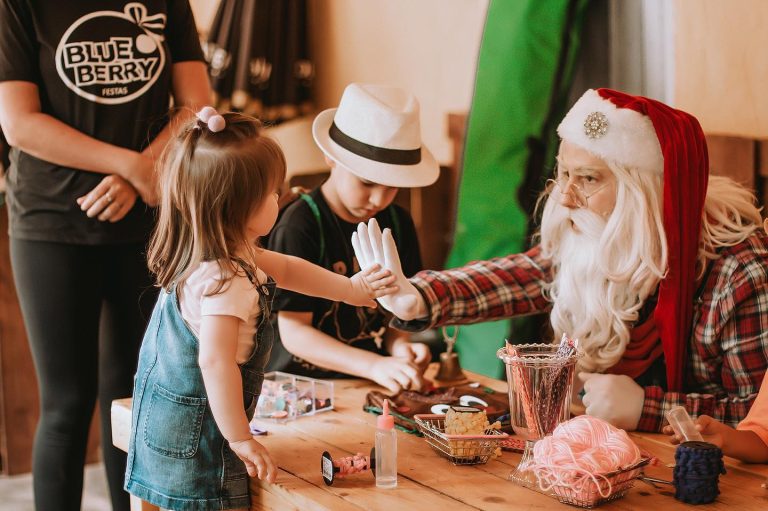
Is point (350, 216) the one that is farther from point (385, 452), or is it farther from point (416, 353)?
point (385, 452)

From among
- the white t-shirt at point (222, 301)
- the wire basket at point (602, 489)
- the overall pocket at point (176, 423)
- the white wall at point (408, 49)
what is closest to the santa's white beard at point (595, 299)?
the wire basket at point (602, 489)

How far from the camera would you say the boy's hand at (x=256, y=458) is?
1661mm

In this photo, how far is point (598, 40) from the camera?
2.76m

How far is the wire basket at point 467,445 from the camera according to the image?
1.71 meters

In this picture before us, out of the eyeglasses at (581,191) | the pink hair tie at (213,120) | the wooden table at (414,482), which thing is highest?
the pink hair tie at (213,120)

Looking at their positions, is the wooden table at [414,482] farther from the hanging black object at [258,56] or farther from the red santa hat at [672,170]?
the hanging black object at [258,56]

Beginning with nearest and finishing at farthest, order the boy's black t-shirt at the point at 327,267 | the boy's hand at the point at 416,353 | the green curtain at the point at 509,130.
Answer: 1. the boy's hand at the point at 416,353
2. the boy's black t-shirt at the point at 327,267
3. the green curtain at the point at 509,130

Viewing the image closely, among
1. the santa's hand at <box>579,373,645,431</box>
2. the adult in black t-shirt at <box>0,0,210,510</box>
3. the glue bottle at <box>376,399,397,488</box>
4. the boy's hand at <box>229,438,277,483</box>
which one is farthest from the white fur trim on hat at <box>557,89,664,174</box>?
the adult in black t-shirt at <box>0,0,210,510</box>

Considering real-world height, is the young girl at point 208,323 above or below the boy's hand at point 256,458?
above

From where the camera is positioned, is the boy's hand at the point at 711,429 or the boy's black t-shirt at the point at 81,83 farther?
the boy's black t-shirt at the point at 81,83

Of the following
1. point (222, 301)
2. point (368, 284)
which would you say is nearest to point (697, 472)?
point (368, 284)

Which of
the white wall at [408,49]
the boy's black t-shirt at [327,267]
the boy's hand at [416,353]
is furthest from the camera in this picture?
the white wall at [408,49]

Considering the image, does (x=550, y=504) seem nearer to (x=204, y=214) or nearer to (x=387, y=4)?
(x=204, y=214)

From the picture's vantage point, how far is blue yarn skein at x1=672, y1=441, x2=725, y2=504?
1.54 metres
